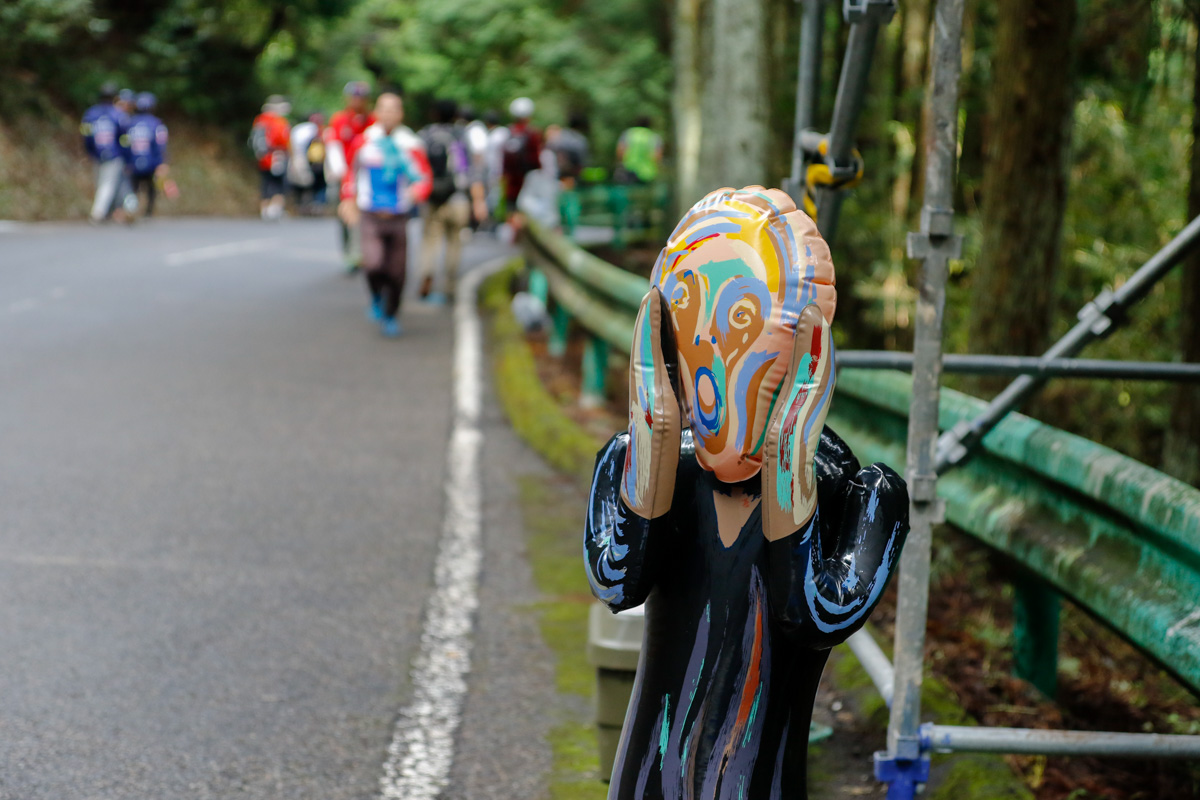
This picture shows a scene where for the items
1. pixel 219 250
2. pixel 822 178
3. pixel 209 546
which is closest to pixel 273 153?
pixel 219 250

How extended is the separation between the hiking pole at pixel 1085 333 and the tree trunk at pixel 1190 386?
206cm

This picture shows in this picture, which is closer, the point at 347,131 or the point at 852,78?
the point at 852,78

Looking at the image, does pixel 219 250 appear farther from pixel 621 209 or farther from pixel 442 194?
pixel 442 194

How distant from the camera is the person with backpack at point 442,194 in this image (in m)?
13.6

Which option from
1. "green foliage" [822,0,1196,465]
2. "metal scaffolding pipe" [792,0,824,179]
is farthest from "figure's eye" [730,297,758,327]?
"green foliage" [822,0,1196,465]

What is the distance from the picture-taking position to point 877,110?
51.0ft

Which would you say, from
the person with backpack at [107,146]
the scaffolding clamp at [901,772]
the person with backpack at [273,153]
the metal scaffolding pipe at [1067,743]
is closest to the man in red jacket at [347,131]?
the person with backpack at [107,146]

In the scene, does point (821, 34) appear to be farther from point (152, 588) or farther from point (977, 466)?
point (152, 588)

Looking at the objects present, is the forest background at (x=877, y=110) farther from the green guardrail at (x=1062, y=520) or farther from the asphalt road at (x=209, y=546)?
the asphalt road at (x=209, y=546)

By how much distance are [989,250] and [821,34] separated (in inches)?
102

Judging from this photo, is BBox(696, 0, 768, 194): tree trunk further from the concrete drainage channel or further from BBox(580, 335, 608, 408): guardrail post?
the concrete drainage channel

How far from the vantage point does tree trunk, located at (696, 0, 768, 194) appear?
36.1 feet

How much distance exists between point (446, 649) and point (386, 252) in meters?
7.31

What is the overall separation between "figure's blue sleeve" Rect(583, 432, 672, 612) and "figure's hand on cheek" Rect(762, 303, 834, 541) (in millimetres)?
200
